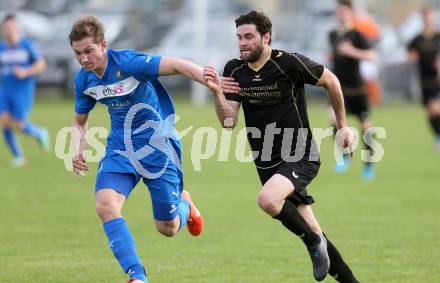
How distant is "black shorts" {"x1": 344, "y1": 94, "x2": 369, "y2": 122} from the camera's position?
45.9ft

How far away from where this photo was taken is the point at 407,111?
26266 mm

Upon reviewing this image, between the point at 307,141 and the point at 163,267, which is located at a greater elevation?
the point at 307,141

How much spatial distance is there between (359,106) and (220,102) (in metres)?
8.26

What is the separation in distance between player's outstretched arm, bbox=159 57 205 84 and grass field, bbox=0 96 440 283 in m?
1.72

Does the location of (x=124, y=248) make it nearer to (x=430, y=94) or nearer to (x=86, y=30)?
(x=86, y=30)

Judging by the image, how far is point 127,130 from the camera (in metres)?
6.71

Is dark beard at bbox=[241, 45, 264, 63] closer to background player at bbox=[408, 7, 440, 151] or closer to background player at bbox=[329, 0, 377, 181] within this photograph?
background player at bbox=[329, 0, 377, 181]

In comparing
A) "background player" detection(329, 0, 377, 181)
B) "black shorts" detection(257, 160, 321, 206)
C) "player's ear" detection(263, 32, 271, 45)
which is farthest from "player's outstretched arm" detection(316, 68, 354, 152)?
"background player" detection(329, 0, 377, 181)

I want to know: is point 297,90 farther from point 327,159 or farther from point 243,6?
point 243,6

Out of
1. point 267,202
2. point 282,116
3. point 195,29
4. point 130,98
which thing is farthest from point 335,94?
point 195,29

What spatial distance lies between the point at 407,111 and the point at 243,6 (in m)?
8.44

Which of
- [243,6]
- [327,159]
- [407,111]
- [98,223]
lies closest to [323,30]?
[243,6]

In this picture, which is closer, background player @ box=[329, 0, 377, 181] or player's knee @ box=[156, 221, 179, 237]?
player's knee @ box=[156, 221, 179, 237]

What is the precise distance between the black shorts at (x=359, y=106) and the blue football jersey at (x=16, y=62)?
5.17 metres
